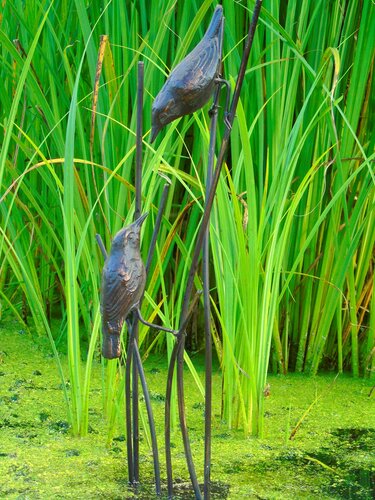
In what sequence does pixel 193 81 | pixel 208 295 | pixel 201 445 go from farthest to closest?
pixel 201 445 < pixel 208 295 < pixel 193 81

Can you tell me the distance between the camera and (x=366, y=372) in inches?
77.9

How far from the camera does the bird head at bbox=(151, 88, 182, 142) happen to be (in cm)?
112

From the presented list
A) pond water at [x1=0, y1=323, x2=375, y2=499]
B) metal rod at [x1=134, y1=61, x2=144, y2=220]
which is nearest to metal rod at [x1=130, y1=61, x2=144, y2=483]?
metal rod at [x1=134, y1=61, x2=144, y2=220]

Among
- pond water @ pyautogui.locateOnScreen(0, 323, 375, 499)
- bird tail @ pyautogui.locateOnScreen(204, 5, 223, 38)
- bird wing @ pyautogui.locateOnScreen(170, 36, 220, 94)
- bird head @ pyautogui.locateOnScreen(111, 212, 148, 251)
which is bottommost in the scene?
pond water @ pyautogui.locateOnScreen(0, 323, 375, 499)

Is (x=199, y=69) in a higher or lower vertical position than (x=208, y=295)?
higher

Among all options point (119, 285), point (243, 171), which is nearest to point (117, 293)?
point (119, 285)

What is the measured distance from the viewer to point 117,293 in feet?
3.73

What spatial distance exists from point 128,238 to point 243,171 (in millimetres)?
772

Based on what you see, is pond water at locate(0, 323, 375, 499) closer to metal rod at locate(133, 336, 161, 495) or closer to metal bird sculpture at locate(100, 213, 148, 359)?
metal rod at locate(133, 336, 161, 495)

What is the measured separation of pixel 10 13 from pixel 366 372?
45.4 inches

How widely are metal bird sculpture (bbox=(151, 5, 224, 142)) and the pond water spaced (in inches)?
23.9

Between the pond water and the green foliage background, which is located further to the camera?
the green foliage background

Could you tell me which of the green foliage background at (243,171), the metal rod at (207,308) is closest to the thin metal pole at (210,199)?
the metal rod at (207,308)

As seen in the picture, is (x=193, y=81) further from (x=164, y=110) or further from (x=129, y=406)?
(x=129, y=406)
